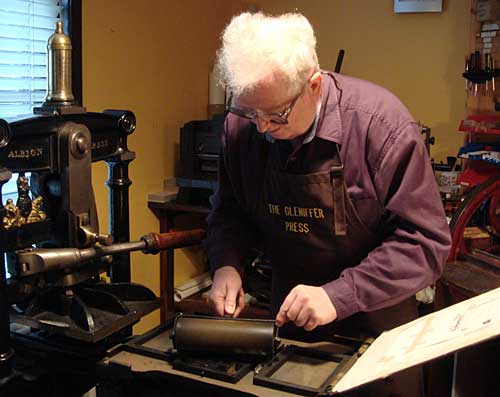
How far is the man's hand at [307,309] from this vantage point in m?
1.27

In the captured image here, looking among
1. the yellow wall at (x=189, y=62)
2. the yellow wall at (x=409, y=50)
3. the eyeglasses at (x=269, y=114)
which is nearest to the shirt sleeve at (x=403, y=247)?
the eyeglasses at (x=269, y=114)

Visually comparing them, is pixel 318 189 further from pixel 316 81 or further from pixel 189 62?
pixel 189 62

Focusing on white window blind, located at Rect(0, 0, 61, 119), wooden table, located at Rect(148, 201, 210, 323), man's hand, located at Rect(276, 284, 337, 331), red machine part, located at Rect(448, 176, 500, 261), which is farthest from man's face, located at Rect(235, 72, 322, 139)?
wooden table, located at Rect(148, 201, 210, 323)

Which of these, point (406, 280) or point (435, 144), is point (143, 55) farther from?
point (406, 280)

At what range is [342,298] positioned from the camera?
1.30m

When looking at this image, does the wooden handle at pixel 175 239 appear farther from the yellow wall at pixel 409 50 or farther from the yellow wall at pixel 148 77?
the yellow wall at pixel 409 50

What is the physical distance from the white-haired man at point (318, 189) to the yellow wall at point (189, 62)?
3.65 ft

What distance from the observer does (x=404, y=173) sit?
133cm

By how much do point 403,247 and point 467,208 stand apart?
977mm

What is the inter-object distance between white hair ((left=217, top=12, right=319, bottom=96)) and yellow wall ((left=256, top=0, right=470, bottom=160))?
182cm

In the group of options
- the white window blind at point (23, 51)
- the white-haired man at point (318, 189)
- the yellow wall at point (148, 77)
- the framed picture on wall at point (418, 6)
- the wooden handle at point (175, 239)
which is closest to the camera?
the white-haired man at point (318, 189)

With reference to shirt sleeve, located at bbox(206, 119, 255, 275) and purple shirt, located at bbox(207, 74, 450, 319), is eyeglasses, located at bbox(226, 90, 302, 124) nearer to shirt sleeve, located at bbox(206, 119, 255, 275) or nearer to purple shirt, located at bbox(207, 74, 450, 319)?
purple shirt, located at bbox(207, 74, 450, 319)

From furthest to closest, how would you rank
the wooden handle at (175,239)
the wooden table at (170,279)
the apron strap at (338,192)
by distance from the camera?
the wooden table at (170,279)
the wooden handle at (175,239)
the apron strap at (338,192)

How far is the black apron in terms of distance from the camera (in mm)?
1418
